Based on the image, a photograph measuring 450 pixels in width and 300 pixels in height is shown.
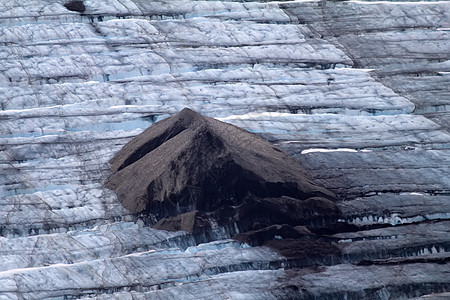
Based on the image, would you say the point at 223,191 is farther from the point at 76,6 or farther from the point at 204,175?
the point at 76,6

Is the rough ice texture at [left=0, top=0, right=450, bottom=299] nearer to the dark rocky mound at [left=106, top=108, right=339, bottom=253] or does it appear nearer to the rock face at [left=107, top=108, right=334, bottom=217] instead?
the dark rocky mound at [left=106, top=108, right=339, bottom=253]

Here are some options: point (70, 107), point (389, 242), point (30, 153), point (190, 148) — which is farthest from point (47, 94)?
point (389, 242)

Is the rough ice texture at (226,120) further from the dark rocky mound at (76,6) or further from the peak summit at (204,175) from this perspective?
the peak summit at (204,175)

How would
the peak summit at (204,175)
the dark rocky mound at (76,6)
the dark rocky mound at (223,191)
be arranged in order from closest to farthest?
the dark rocky mound at (223,191), the peak summit at (204,175), the dark rocky mound at (76,6)

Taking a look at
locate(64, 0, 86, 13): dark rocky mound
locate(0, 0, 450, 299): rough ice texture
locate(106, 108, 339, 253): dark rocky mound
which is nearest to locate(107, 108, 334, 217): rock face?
locate(106, 108, 339, 253): dark rocky mound

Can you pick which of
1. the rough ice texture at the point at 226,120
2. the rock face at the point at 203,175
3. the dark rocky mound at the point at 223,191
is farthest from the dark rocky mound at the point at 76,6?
the dark rocky mound at the point at 223,191

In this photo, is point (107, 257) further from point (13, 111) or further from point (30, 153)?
point (13, 111)
